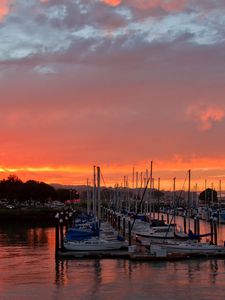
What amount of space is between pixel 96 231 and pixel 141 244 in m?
4.77

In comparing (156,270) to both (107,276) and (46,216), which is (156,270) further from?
(46,216)

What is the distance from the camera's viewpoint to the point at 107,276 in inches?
1695

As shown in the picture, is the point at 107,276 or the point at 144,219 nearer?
the point at 107,276

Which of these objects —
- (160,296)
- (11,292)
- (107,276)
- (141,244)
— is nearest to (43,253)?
(141,244)

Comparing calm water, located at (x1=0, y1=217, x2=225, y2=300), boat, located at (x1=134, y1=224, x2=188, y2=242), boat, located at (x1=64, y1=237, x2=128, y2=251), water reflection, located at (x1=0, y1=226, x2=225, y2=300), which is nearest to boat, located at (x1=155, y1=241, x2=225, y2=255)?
water reflection, located at (x1=0, y1=226, x2=225, y2=300)

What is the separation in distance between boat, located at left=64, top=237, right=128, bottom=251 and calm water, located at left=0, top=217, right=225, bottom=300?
2.22 metres

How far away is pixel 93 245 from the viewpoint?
2094 inches

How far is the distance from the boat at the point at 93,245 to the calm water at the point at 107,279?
222 cm

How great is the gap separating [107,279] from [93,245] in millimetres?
11411

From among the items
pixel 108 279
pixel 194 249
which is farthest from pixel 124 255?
pixel 108 279

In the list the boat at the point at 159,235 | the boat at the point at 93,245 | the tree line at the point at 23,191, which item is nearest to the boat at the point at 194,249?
the boat at the point at 93,245

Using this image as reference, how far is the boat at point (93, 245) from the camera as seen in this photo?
52938 millimetres

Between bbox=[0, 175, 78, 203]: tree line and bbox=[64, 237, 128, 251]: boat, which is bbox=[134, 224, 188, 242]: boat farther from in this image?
bbox=[0, 175, 78, 203]: tree line

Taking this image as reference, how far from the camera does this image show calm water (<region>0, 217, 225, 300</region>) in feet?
120
